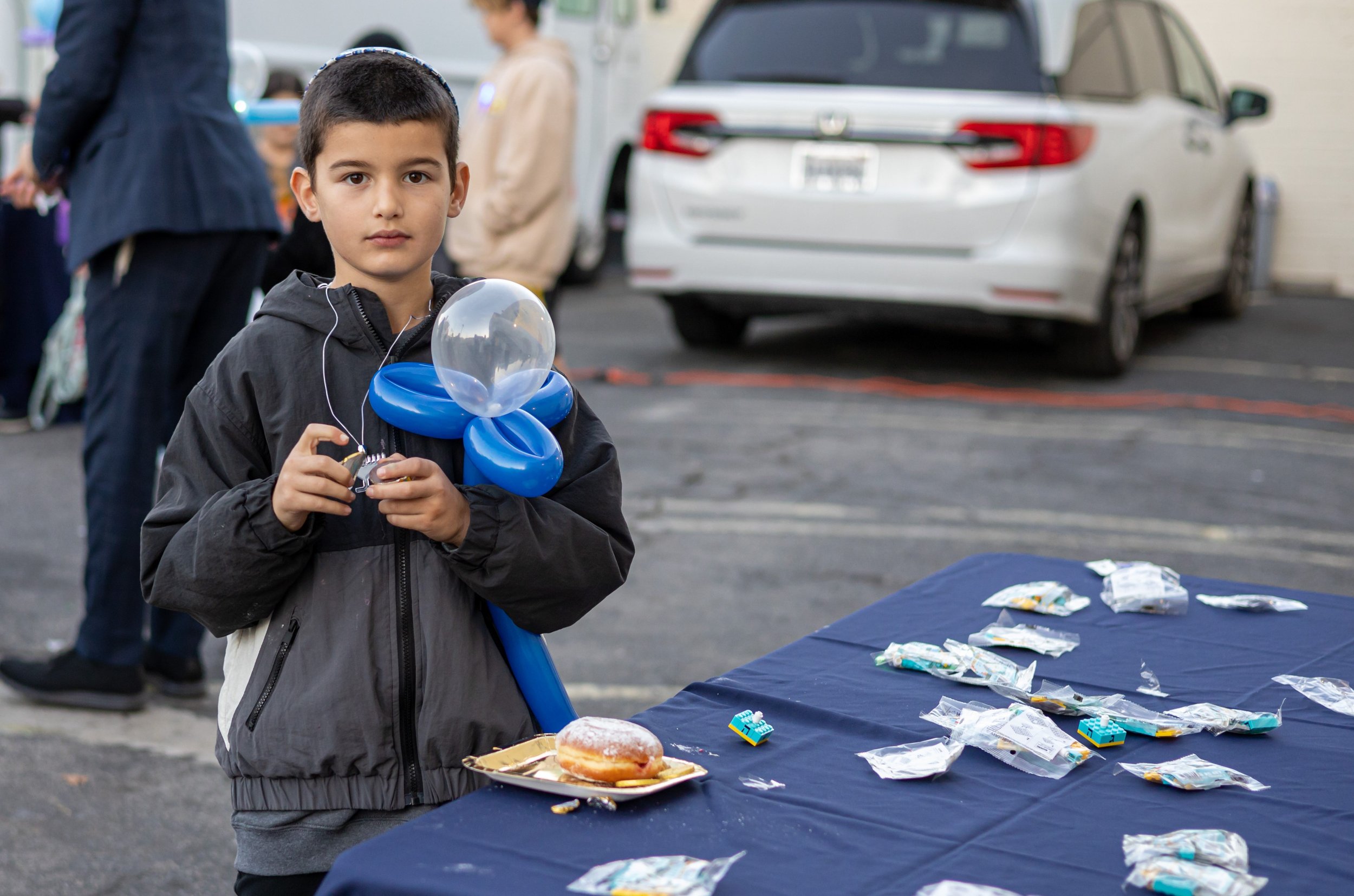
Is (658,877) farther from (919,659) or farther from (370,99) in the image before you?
(370,99)

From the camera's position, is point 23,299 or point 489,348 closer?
point 489,348

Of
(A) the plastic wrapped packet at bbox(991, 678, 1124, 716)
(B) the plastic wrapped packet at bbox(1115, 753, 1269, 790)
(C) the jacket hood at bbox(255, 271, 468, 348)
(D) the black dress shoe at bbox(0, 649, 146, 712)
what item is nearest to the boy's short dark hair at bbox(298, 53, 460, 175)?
(C) the jacket hood at bbox(255, 271, 468, 348)

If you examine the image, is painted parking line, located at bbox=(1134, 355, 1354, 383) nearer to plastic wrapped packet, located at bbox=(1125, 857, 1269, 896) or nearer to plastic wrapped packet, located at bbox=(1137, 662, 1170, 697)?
plastic wrapped packet, located at bbox=(1137, 662, 1170, 697)

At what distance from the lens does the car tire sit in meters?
7.82

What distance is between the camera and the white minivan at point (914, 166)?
7148mm

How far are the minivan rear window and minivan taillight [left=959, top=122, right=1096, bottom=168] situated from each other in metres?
0.30

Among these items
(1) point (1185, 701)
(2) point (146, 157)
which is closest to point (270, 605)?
(1) point (1185, 701)

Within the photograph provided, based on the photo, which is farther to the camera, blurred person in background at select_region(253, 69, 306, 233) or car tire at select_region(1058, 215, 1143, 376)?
car tire at select_region(1058, 215, 1143, 376)

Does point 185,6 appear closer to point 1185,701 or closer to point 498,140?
point 498,140

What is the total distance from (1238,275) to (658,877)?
10.7m

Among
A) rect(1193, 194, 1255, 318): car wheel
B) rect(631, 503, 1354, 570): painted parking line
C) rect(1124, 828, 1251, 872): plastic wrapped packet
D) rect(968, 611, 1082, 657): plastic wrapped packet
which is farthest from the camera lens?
rect(1193, 194, 1255, 318): car wheel

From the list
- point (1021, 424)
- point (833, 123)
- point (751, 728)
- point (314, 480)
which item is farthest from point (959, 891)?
point (833, 123)

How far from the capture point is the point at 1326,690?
1.98 metres

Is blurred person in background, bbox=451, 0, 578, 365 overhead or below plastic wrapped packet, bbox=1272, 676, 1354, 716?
overhead
